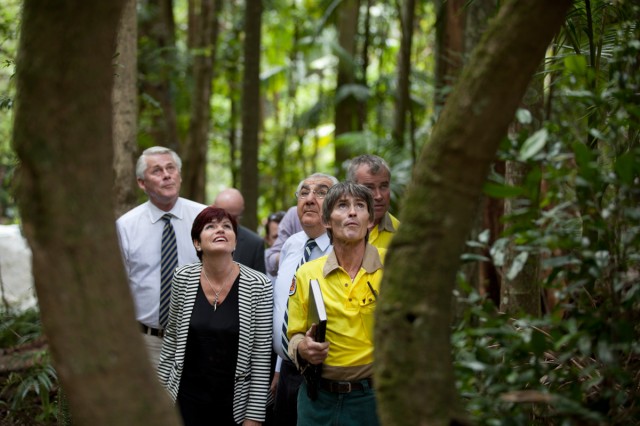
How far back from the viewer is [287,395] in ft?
18.0

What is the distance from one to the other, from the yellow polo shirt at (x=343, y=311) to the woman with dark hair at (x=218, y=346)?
1.95 ft

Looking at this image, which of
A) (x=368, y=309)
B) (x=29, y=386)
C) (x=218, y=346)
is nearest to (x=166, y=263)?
(x=218, y=346)

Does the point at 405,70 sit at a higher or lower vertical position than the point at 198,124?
higher

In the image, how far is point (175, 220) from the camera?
21.1 feet

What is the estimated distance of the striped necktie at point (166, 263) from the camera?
609 centimetres

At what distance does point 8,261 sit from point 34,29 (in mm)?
10441

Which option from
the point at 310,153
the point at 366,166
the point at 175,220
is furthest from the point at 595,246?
the point at 310,153

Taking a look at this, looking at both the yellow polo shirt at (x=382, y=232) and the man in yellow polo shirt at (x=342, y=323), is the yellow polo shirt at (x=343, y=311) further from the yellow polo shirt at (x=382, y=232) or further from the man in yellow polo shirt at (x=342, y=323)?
the yellow polo shirt at (x=382, y=232)

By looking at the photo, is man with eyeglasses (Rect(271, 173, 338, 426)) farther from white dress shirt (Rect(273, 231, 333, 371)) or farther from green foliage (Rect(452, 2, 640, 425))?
green foliage (Rect(452, 2, 640, 425))

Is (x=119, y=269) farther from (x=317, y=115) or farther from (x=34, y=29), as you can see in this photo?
(x=317, y=115)

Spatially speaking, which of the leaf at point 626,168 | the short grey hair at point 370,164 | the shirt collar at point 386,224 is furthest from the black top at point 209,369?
the leaf at point 626,168

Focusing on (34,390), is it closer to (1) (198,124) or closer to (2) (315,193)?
(2) (315,193)

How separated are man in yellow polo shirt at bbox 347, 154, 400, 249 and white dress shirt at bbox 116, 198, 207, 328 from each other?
142 cm

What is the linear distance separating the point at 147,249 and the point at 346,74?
10.5 m
